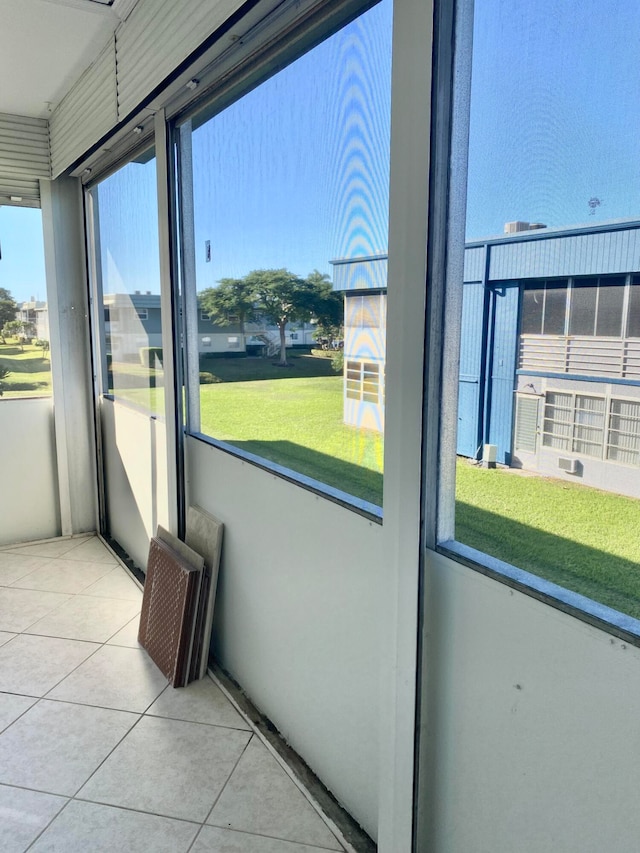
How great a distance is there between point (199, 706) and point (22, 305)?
10.6 feet

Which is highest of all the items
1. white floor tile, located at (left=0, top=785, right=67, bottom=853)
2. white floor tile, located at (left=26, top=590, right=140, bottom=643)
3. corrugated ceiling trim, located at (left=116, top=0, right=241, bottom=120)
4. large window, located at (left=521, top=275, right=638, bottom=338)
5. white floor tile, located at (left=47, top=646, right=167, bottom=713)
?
corrugated ceiling trim, located at (left=116, top=0, right=241, bottom=120)

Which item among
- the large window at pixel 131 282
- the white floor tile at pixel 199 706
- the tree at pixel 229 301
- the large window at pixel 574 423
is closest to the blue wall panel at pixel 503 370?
the large window at pixel 574 423

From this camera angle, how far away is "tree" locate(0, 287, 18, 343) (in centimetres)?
436

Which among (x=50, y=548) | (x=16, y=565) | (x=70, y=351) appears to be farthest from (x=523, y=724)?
(x=70, y=351)

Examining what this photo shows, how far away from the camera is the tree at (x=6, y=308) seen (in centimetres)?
436

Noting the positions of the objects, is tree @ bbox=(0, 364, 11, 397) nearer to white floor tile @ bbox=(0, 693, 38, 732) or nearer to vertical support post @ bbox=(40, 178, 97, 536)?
vertical support post @ bbox=(40, 178, 97, 536)

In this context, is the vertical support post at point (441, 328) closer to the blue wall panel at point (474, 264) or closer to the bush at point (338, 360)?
the blue wall panel at point (474, 264)

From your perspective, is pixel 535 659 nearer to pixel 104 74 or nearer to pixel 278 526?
pixel 278 526

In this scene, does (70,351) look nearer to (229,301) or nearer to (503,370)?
(229,301)

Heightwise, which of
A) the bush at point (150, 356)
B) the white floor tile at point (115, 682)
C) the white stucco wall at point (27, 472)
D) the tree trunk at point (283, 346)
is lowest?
the white floor tile at point (115, 682)

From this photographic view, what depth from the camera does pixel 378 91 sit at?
162cm

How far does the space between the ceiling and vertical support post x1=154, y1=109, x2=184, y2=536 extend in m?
0.46

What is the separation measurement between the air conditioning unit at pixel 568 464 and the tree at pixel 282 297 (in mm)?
1078

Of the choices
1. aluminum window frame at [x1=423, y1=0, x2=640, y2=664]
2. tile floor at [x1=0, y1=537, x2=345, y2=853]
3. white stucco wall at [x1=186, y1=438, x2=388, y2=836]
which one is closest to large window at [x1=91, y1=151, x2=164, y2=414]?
white stucco wall at [x1=186, y1=438, x2=388, y2=836]
